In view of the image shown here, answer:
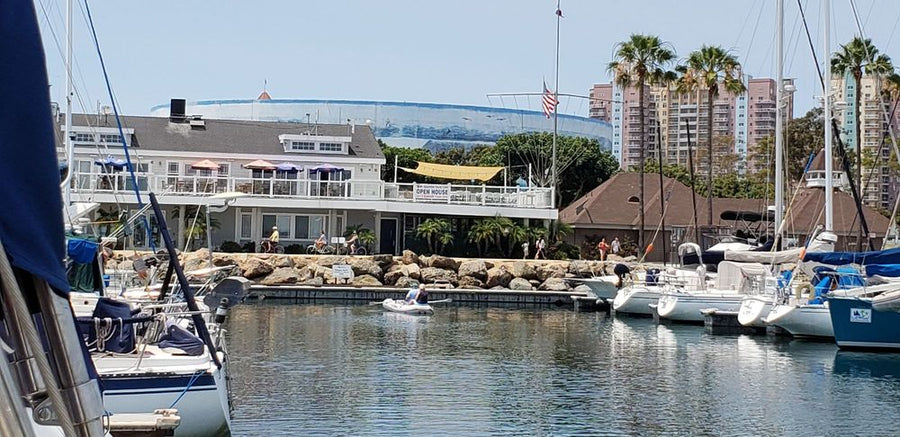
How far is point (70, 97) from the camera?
32.7 metres

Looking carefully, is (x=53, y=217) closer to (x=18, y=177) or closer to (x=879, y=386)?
(x=18, y=177)

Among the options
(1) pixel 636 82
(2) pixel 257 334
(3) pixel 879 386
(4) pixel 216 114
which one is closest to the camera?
(3) pixel 879 386

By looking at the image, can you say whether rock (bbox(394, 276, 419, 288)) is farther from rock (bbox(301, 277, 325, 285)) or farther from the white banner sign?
the white banner sign

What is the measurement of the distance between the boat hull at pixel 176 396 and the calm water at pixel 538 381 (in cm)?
418

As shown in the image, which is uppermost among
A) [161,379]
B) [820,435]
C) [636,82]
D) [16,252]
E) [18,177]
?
[636,82]

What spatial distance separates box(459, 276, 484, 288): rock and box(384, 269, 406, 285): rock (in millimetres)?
2818

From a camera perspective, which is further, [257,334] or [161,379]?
[257,334]

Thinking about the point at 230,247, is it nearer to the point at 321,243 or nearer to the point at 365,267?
the point at 321,243

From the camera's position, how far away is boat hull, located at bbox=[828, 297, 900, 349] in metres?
33.7

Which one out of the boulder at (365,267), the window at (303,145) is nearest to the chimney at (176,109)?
the window at (303,145)

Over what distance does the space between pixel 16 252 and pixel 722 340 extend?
35566 millimetres

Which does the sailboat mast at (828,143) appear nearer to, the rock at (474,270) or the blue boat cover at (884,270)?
the blue boat cover at (884,270)

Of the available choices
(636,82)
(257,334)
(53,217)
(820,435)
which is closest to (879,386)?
(820,435)

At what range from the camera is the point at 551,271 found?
55.6m
